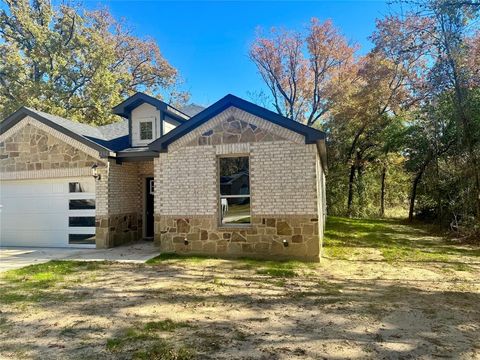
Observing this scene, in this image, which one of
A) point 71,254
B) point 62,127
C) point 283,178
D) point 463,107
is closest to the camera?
point 283,178

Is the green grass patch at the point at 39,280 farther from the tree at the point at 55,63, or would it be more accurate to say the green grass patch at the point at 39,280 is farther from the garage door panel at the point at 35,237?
the tree at the point at 55,63

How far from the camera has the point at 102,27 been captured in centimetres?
2558

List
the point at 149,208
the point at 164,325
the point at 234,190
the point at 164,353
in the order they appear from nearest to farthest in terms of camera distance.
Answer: the point at 164,353 → the point at 164,325 → the point at 234,190 → the point at 149,208

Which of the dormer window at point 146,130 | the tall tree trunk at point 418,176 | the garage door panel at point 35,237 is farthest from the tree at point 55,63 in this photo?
the tall tree trunk at point 418,176

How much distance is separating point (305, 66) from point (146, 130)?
56.8 ft

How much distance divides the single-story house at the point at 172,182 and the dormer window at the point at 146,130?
4 centimetres

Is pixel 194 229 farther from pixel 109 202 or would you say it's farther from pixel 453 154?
pixel 453 154

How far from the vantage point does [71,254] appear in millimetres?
9453

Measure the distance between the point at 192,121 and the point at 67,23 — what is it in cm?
1872

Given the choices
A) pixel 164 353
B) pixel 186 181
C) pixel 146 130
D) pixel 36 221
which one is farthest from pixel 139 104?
pixel 164 353

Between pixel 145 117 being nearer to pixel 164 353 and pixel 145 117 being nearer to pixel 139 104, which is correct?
pixel 139 104

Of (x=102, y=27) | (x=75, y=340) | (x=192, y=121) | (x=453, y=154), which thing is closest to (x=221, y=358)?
(x=75, y=340)

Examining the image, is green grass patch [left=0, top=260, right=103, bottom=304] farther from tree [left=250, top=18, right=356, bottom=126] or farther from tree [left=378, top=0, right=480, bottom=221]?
tree [left=250, top=18, right=356, bottom=126]

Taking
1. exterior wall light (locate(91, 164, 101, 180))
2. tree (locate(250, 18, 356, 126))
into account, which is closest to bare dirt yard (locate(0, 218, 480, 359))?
exterior wall light (locate(91, 164, 101, 180))
